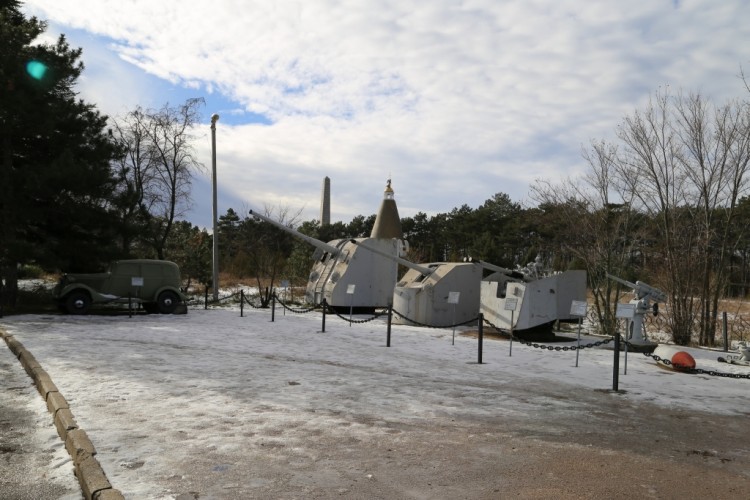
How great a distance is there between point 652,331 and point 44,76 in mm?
18470

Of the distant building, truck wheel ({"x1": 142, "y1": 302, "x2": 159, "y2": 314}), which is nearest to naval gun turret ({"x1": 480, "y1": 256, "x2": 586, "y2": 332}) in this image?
truck wheel ({"x1": 142, "y1": 302, "x2": 159, "y2": 314})

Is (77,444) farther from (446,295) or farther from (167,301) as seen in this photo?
(167,301)

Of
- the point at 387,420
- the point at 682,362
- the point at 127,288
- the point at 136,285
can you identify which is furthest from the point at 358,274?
the point at 387,420

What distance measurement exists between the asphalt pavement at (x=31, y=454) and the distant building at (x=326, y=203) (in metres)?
40.5

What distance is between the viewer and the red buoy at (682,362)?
9.55 m

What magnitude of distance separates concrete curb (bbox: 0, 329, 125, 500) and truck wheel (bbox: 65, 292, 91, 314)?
9385 mm

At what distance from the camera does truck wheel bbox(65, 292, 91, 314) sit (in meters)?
16.2

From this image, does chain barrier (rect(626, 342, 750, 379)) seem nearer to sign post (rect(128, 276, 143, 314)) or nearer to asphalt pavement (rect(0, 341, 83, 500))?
asphalt pavement (rect(0, 341, 83, 500))

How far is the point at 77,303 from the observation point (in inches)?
639

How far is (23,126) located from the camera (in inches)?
640

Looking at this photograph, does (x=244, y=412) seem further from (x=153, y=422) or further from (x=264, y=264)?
(x=264, y=264)

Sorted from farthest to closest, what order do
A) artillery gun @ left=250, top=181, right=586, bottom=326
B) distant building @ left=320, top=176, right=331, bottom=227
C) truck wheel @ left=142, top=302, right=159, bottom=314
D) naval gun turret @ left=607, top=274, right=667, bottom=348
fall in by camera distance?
distant building @ left=320, top=176, right=331, bottom=227 < truck wheel @ left=142, top=302, right=159, bottom=314 < artillery gun @ left=250, top=181, right=586, bottom=326 < naval gun turret @ left=607, top=274, right=667, bottom=348

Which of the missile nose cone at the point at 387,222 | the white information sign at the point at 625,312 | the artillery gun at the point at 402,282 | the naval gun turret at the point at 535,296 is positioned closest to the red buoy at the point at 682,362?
the white information sign at the point at 625,312

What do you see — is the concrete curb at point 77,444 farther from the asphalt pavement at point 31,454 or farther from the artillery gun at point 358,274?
the artillery gun at point 358,274
